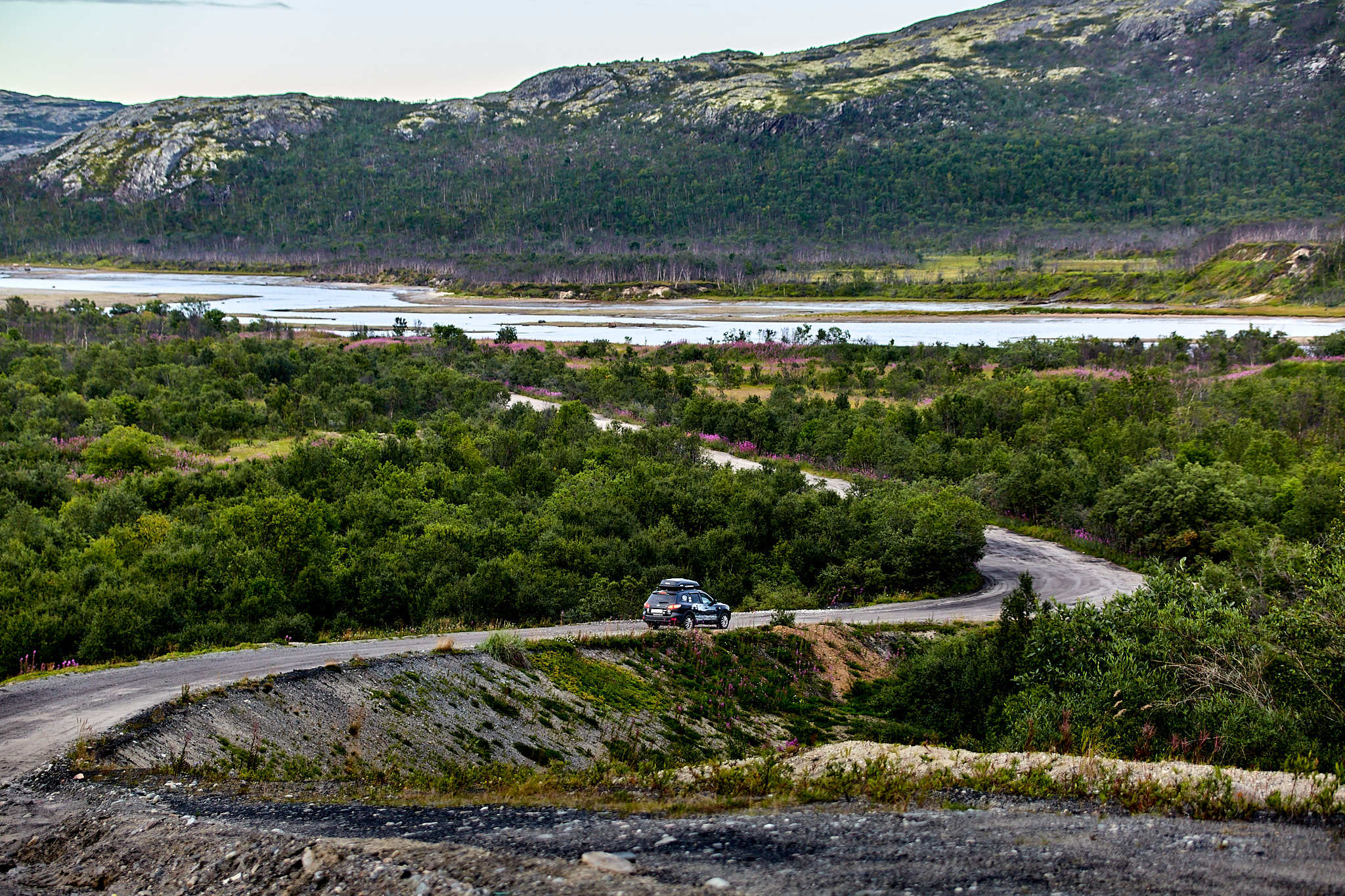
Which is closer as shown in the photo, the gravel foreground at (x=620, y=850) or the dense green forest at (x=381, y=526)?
the gravel foreground at (x=620, y=850)

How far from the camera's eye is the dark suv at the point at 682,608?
26562 millimetres

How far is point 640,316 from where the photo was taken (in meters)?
150

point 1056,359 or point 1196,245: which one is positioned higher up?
point 1196,245

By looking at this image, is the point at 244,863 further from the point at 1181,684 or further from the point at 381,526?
the point at 381,526

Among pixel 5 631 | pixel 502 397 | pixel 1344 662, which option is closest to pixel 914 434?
pixel 502 397

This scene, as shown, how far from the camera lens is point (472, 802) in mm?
12789

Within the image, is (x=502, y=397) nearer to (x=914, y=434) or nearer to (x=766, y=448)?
(x=766, y=448)

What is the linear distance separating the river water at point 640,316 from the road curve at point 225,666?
7561cm

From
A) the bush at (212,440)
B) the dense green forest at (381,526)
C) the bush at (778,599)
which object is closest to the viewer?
the dense green forest at (381,526)

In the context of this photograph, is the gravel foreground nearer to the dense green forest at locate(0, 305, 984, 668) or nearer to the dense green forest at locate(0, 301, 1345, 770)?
the dense green forest at locate(0, 301, 1345, 770)

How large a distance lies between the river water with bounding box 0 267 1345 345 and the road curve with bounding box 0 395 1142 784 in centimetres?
7561

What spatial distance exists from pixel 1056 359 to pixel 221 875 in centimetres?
8947

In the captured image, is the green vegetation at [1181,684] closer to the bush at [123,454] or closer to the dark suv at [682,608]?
the dark suv at [682,608]

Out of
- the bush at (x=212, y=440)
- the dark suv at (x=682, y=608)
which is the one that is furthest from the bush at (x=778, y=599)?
the bush at (x=212, y=440)
